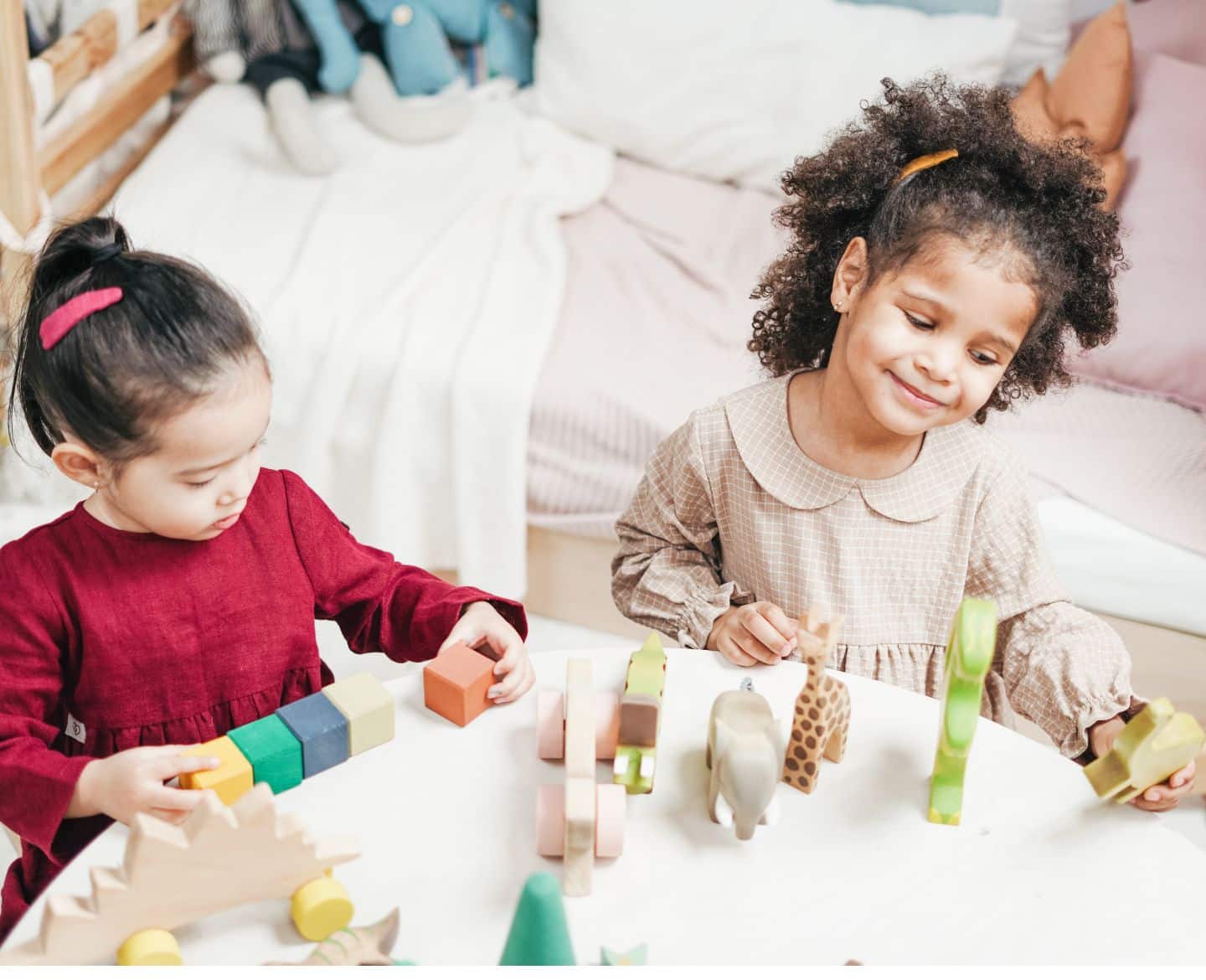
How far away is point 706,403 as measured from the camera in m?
1.67

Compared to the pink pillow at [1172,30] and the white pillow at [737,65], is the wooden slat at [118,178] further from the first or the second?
the pink pillow at [1172,30]

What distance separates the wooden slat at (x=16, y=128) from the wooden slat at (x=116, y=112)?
6.5 inches

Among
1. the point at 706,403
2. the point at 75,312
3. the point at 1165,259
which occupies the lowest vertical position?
the point at 706,403

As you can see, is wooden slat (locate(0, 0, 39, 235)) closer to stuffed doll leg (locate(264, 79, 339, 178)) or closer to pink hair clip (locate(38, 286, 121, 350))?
stuffed doll leg (locate(264, 79, 339, 178))

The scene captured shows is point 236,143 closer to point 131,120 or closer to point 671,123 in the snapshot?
point 131,120

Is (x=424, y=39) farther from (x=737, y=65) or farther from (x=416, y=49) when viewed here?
(x=737, y=65)

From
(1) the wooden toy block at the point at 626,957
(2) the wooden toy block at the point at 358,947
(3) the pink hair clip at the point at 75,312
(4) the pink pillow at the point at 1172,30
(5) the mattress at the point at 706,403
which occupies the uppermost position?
(3) the pink hair clip at the point at 75,312

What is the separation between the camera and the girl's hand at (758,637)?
0.90 metres

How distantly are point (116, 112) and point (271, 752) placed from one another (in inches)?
61.7

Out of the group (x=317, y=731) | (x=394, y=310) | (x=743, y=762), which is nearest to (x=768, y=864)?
(x=743, y=762)

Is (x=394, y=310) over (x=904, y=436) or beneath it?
beneath

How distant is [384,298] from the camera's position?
1743mm

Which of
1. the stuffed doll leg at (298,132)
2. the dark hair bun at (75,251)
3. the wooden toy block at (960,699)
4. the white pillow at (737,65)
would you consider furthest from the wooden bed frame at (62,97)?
the wooden toy block at (960,699)

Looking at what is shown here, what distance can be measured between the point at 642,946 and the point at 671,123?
66.0 inches
